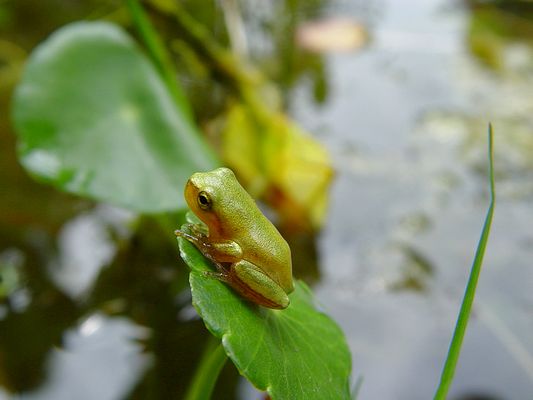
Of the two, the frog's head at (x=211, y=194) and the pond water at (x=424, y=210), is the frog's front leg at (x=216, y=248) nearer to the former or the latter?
the frog's head at (x=211, y=194)

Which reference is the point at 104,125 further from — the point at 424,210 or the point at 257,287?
the point at 424,210

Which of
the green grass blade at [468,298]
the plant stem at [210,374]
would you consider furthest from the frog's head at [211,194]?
the green grass blade at [468,298]

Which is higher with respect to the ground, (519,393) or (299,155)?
(299,155)

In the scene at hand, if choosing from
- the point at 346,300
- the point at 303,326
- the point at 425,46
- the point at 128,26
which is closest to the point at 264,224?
the point at 303,326

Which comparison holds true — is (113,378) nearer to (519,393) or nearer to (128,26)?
(519,393)

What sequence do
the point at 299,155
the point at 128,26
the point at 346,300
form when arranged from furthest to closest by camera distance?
the point at 128,26 < the point at 299,155 < the point at 346,300
